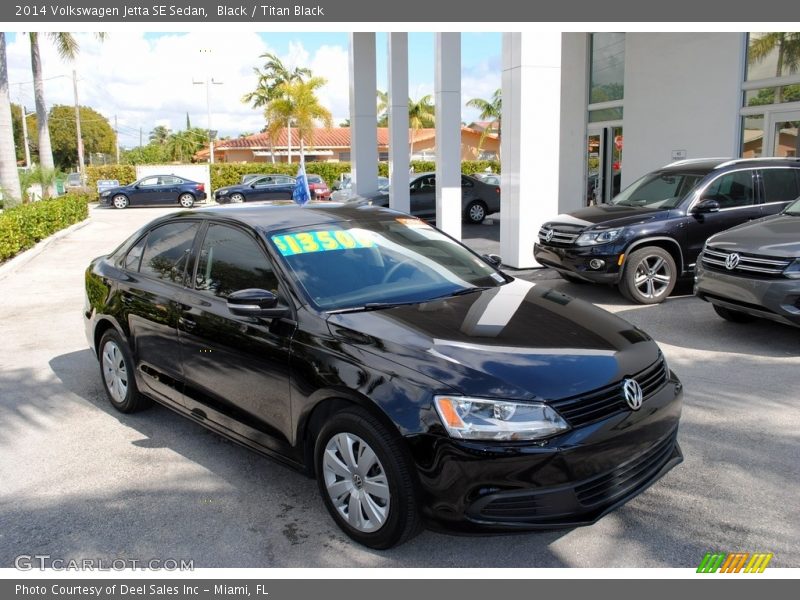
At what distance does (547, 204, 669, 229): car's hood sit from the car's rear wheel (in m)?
26.6

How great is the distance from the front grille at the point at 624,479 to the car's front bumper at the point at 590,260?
5256 mm

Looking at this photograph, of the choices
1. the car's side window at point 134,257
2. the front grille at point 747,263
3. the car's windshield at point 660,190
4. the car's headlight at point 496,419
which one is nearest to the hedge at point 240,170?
the car's windshield at point 660,190

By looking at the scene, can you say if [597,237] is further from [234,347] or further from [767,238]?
[234,347]

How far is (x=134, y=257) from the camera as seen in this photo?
539cm

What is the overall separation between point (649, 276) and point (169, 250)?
607 cm

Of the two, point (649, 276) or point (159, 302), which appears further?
point (649, 276)

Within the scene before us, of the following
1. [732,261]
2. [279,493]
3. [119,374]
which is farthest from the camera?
[732,261]

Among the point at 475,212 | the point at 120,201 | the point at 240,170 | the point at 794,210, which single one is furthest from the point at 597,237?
the point at 240,170

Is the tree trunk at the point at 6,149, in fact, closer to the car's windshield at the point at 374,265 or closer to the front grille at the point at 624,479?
the car's windshield at the point at 374,265

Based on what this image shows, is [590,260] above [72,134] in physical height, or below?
below

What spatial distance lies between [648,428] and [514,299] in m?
1.18

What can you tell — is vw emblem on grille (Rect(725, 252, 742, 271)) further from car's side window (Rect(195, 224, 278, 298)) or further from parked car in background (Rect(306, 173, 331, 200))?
parked car in background (Rect(306, 173, 331, 200))

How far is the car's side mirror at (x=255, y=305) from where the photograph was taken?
3.78 meters

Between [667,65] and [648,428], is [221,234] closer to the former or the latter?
[648,428]
